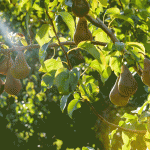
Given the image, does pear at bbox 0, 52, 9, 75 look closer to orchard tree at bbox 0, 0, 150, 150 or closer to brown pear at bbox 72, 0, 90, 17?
orchard tree at bbox 0, 0, 150, 150

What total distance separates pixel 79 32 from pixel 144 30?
0.38m

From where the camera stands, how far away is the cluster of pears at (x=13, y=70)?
717mm

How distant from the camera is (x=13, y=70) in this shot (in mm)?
725

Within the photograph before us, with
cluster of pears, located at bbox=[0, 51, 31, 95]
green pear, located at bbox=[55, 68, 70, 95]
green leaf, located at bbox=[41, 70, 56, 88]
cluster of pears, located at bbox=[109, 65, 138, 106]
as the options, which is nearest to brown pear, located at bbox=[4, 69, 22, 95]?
cluster of pears, located at bbox=[0, 51, 31, 95]

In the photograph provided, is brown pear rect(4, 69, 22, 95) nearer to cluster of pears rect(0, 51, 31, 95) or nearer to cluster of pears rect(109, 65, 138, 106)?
cluster of pears rect(0, 51, 31, 95)

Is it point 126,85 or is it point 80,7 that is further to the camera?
point 126,85

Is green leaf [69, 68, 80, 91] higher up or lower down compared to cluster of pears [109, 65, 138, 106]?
higher up

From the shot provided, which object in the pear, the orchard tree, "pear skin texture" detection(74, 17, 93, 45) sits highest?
"pear skin texture" detection(74, 17, 93, 45)

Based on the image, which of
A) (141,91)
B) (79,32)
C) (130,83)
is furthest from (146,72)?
(141,91)

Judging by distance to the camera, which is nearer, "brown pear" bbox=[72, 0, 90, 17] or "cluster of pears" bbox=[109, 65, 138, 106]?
"brown pear" bbox=[72, 0, 90, 17]

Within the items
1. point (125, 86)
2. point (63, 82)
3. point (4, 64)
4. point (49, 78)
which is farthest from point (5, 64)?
point (125, 86)

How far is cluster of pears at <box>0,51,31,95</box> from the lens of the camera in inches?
28.2

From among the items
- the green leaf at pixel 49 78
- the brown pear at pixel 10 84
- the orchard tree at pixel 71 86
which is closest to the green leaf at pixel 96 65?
the orchard tree at pixel 71 86

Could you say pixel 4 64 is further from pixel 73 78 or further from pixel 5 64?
pixel 73 78
